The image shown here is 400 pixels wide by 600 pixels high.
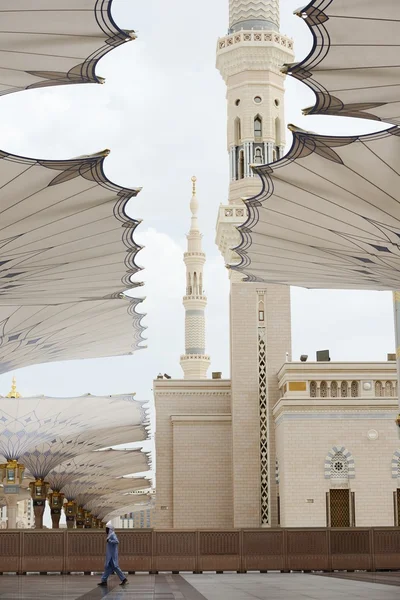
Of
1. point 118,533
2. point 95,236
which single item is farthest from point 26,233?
point 118,533

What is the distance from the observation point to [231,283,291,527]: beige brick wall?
33.5 meters

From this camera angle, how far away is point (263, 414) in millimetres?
33906

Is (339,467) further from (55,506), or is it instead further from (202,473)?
(55,506)

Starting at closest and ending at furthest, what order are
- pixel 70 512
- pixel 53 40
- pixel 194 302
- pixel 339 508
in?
1. pixel 53 40
2. pixel 339 508
3. pixel 194 302
4. pixel 70 512

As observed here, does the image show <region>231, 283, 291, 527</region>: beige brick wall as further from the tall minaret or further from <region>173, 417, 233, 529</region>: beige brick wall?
<region>173, 417, 233, 529</region>: beige brick wall

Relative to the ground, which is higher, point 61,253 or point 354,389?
point 61,253

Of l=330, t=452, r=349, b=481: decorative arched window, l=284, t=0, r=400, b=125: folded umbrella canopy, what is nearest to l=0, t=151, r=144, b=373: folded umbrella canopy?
l=284, t=0, r=400, b=125: folded umbrella canopy

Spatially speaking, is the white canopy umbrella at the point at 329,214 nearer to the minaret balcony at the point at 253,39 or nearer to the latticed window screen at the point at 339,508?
the latticed window screen at the point at 339,508

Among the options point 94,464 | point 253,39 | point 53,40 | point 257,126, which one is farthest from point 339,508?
point 94,464

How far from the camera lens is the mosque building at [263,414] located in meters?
29.8

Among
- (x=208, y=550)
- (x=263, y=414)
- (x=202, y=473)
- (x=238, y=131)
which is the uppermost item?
(x=238, y=131)

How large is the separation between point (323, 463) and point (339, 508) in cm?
132

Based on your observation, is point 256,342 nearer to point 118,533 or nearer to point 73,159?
point 118,533

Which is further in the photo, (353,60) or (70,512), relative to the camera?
(70,512)
